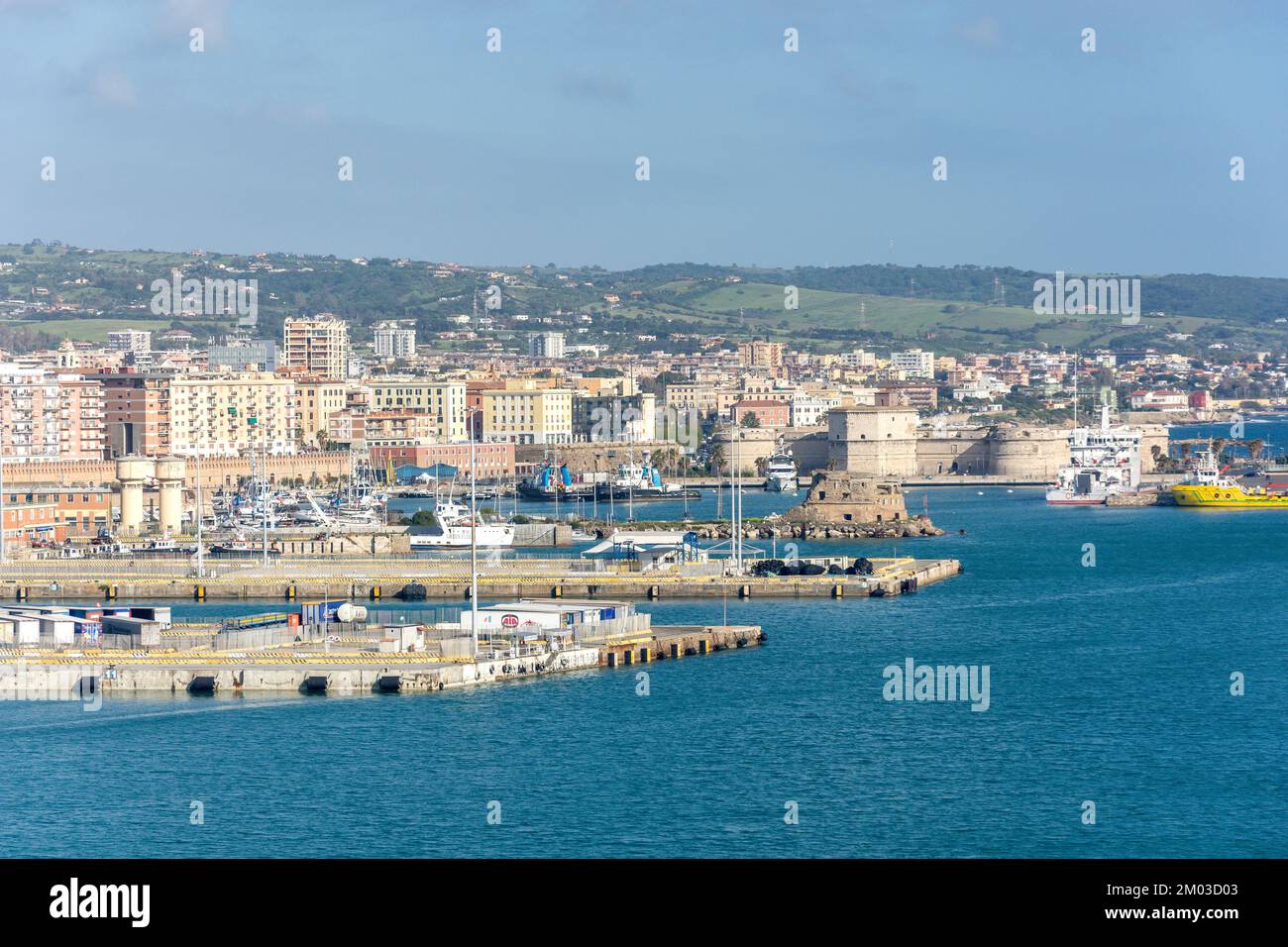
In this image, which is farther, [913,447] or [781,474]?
[913,447]

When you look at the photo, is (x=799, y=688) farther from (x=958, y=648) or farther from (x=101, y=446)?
(x=101, y=446)

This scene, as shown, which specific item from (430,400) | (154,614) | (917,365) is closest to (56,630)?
(154,614)

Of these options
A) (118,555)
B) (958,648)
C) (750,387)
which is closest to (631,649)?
(958,648)

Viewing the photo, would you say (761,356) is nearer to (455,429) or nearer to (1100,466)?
(455,429)

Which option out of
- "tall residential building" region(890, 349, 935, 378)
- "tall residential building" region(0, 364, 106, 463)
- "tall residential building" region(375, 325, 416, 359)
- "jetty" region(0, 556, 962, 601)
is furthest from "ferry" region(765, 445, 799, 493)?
"tall residential building" region(890, 349, 935, 378)

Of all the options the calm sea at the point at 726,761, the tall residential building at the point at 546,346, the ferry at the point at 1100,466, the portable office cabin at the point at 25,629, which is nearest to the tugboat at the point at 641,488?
the ferry at the point at 1100,466

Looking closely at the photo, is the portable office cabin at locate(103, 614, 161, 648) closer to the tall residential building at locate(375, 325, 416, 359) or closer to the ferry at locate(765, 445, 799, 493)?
the ferry at locate(765, 445, 799, 493)
